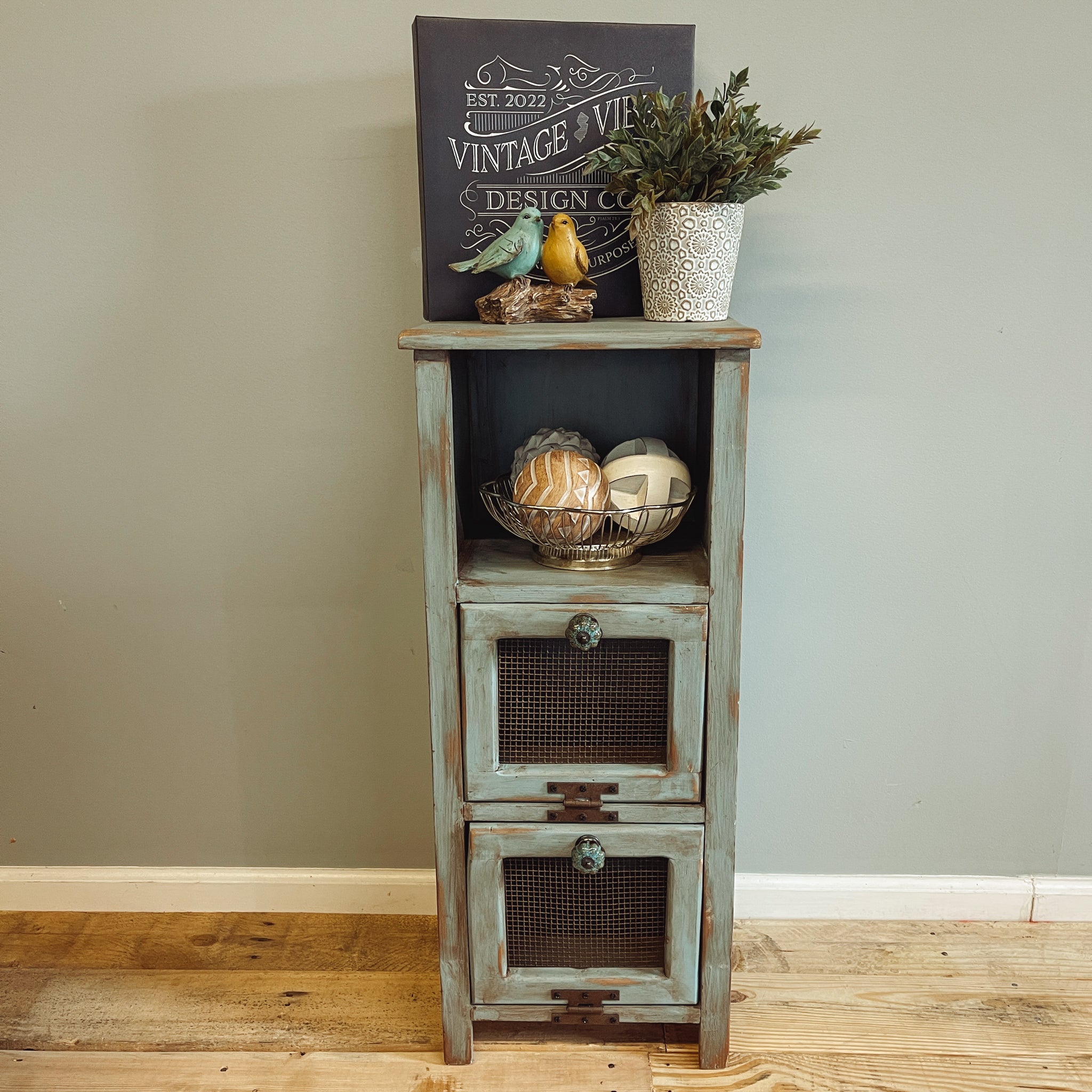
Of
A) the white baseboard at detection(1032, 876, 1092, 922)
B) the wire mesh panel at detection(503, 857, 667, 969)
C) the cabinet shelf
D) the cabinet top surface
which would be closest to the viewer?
the cabinet top surface

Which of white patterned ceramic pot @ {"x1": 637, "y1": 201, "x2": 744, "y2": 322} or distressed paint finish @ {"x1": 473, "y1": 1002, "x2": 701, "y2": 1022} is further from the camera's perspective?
distressed paint finish @ {"x1": 473, "y1": 1002, "x2": 701, "y2": 1022}

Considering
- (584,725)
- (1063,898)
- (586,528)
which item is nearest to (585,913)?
(584,725)

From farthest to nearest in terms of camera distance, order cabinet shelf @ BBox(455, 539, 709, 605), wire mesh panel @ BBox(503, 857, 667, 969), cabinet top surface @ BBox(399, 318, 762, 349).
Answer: wire mesh panel @ BBox(503, 857, 667, 969), cabinet shelf @ BBox(455, 539, 709, 605), cabinet top surface @ BBox(399, 318, 762, 349)

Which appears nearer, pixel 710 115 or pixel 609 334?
pixel 609 334

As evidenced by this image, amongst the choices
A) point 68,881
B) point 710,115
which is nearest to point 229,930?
point 68,881

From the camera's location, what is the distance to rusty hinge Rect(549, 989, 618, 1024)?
143cm

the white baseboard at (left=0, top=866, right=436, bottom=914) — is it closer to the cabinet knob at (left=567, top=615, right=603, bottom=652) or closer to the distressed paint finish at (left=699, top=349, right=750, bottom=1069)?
the distressed paint finish at (left=699, top=349, right=750, bottom=1069)

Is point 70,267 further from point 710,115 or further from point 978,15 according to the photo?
point 978,15

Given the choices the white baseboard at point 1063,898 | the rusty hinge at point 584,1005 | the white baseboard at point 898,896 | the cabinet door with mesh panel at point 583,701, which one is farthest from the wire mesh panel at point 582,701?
the white baseboard at point 1063,898

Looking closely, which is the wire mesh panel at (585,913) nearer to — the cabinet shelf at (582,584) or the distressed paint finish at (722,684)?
the distressed paint finish at (722,684)

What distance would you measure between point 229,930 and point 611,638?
98cm

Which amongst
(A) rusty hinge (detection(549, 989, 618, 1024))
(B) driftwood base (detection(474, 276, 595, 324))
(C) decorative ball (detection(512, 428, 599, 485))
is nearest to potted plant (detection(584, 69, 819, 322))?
(B) driftwood base (detection(474, 276, 595, 324))

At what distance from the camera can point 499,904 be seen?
1.41 metres

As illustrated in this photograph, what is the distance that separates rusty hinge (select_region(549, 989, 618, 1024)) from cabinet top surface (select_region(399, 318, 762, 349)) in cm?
94
